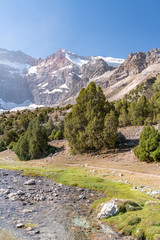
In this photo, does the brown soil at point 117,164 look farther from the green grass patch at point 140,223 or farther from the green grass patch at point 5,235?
the green grass patch at point 5,235

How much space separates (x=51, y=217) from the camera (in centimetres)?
1216

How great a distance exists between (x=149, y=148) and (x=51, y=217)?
23372mm

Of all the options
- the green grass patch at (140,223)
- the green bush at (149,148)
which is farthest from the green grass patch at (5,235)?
the green bush at (149,148)

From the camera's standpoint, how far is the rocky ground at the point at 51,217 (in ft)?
32.2

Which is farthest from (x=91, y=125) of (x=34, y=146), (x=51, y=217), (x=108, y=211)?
(x=51, y=217)

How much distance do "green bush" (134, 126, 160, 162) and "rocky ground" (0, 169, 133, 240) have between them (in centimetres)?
1600

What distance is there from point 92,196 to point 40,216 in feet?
22.2

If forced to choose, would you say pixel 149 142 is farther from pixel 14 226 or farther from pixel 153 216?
pixel 14 226

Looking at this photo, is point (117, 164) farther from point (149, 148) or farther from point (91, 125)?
point (91, 125)

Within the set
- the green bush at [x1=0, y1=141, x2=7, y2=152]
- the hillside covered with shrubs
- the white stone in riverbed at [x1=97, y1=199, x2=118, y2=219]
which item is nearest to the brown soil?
the hillside covered with shrubs

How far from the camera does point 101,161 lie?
3694 cm

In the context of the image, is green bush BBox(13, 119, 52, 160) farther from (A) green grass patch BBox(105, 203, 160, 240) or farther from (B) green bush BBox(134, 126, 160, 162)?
(A) green grass patch BBox(105, 203, 160, 240)

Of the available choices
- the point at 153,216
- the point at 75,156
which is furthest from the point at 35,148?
the point at 153,216

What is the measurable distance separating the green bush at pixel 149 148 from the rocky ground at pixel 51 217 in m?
16.0
